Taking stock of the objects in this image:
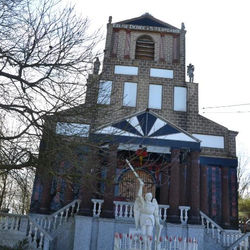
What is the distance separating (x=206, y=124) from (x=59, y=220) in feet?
32.3

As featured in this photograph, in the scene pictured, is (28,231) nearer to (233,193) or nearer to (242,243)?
(242,243)

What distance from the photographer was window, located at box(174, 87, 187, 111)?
65.6 ft

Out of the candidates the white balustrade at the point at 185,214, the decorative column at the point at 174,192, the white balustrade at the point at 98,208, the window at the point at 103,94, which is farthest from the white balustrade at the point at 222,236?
the window at the point at 103,94

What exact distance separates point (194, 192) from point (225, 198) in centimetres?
417

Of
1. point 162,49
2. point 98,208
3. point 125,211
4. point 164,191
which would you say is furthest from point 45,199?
point 162,49

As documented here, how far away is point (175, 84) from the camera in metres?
20.5

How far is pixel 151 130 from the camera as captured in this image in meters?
15.2

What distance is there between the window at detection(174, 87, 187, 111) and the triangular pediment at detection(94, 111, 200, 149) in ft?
15.4

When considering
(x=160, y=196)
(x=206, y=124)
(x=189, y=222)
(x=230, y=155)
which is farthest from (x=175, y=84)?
(x=189, y=222)

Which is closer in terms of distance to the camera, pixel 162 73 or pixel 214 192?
pixel 214 192

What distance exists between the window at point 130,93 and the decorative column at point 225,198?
20.6 ft

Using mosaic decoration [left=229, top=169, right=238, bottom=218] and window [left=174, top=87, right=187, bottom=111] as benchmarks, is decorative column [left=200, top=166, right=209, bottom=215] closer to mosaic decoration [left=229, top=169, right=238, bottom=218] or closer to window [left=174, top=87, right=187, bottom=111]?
mosaic decoration [left=229, top=169, right=238, bottom=218]

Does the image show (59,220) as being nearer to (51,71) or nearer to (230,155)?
(51,71)

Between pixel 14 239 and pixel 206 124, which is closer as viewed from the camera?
pixel 14 239
